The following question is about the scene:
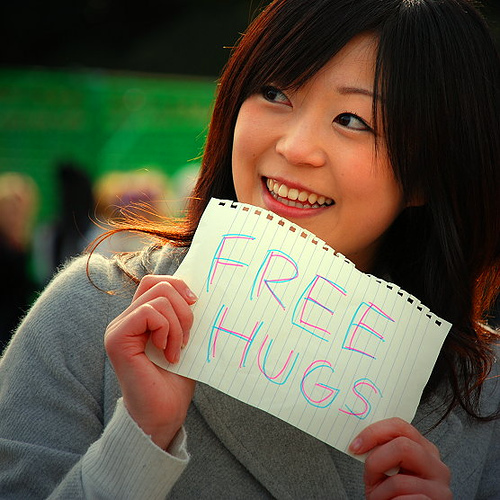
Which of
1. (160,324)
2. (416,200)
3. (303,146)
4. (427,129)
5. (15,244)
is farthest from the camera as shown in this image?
(15,244)

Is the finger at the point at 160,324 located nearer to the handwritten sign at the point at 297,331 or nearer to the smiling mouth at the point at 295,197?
the handwritten sign at the point at 297,331

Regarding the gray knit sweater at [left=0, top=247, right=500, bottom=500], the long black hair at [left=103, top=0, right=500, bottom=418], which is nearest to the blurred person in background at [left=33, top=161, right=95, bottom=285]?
the long black hair at [left=103, top=0, right=500, bottom=418]

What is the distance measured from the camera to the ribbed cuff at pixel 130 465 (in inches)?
Answer: 59.2

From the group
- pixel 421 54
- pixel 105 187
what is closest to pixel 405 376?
pixel 421 54

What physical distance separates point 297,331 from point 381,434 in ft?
0.81

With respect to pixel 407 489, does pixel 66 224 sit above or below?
below

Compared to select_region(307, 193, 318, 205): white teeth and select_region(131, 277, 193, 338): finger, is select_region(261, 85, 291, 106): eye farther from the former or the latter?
select_region(131, 277, 193, 338): finger

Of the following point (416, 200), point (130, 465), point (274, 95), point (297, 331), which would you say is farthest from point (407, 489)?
point (274, 95)

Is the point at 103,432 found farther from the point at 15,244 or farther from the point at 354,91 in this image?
the point at 15,244

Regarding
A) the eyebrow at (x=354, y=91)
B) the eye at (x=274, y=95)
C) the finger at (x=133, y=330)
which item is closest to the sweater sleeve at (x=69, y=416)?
the finger at (x=133, y=330)

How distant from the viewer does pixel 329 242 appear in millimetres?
1901

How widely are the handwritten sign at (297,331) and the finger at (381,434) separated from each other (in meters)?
0.02

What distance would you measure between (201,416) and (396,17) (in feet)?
3.27

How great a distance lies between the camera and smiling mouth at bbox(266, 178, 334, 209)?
1816 mm
